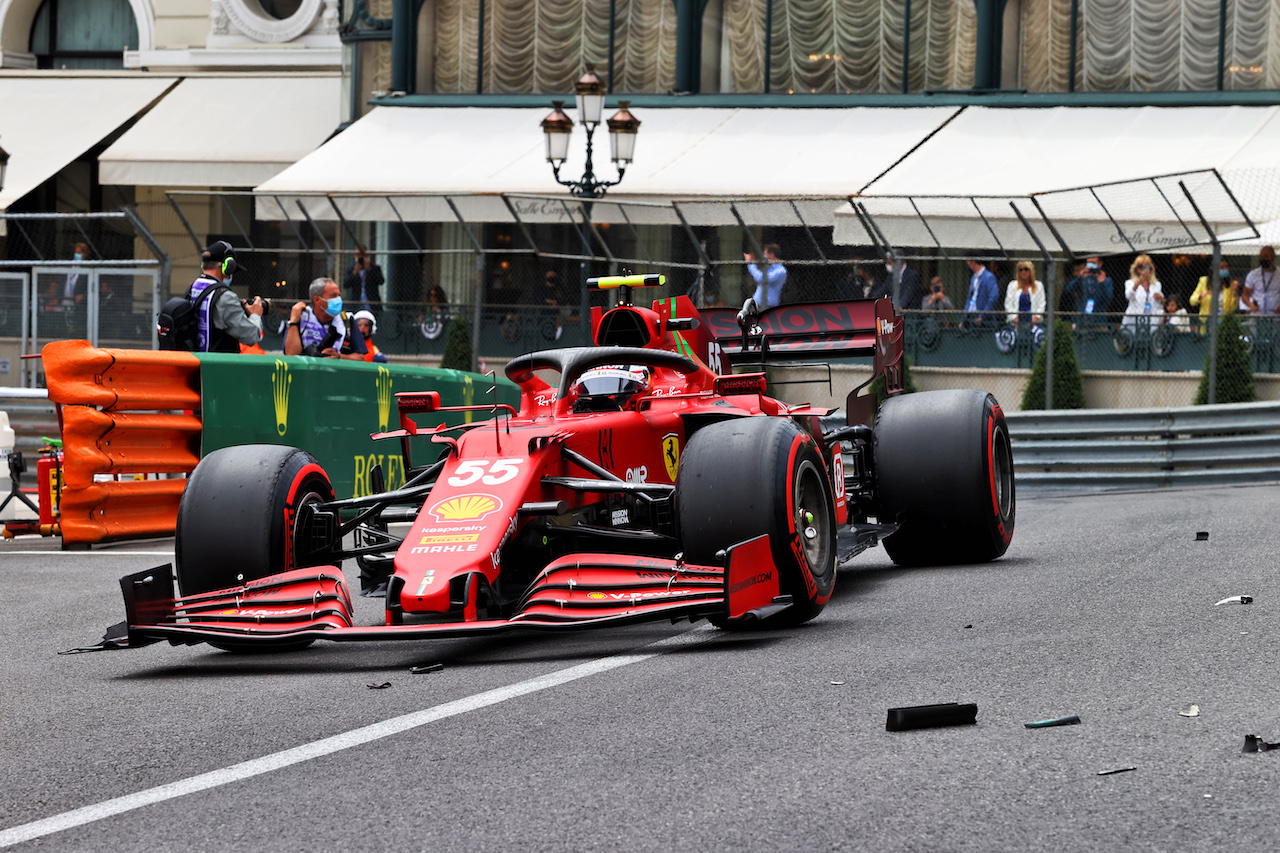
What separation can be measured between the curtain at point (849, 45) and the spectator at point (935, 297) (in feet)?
24.4

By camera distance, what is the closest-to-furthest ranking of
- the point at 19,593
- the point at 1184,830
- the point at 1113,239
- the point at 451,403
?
the point at 1184,830 < the point at 19,593 < the point at 451,403 < the point at 1113,239

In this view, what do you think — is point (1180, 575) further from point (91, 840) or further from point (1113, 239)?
point (1113, 239)

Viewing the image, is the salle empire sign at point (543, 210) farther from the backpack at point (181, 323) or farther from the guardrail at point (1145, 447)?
the backpack at point (181, 323)

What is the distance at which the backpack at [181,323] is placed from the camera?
12609mm

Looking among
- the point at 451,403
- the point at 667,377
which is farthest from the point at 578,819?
the point at 451,403

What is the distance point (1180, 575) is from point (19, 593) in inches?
227

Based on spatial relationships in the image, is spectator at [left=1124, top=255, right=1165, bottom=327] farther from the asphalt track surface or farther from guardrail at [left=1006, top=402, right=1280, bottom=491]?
the asphalt track surface

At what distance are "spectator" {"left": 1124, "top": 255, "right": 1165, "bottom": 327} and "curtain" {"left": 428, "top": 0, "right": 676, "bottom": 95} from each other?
447 inches

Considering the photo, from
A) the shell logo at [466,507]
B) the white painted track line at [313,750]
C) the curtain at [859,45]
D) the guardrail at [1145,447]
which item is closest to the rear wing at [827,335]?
the shell logo at [466,507]

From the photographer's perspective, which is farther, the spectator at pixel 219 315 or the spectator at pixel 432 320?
the spectator at pixel 432 320

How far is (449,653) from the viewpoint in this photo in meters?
6.81

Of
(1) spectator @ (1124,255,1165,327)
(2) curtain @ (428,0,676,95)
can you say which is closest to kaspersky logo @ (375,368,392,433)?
(1) spectator @ (1124,255,1165,327)

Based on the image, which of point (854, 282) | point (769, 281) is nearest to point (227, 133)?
point (769, 281)

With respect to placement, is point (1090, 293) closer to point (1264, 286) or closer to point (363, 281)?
point (1264, 286)
